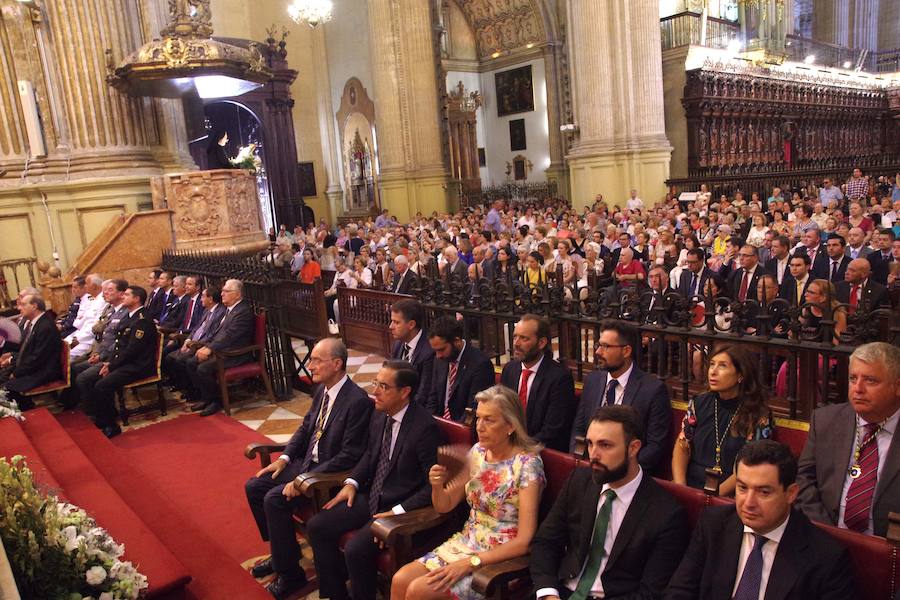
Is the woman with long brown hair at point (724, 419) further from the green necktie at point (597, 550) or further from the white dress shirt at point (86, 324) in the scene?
the white dress shirt at point (86, 324)

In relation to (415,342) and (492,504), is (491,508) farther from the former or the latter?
(415,342)

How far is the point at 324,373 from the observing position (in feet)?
12.4

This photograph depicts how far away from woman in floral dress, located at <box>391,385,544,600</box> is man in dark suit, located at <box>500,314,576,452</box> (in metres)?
0.67

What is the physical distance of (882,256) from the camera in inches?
265

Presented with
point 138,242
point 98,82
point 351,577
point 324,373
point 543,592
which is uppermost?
point 98,82

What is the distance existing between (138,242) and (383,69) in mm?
10259

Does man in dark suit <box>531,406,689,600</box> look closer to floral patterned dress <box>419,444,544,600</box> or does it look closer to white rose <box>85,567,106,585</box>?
floral patterned dress <box>419,444,544,600</box>

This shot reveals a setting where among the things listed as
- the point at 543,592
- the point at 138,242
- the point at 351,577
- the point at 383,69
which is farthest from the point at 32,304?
the point at 383,69

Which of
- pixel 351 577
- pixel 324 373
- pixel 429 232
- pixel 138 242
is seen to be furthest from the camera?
pixel 429 232

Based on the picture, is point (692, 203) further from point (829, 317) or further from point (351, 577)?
point (351, 577)

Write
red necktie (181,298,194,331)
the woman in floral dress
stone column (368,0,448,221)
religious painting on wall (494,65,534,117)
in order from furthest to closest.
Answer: religious painting on wall (494,65,534,117) < stone column (368,0,448,221) < red necktie (181,298,194,331) < the woman in floral dress

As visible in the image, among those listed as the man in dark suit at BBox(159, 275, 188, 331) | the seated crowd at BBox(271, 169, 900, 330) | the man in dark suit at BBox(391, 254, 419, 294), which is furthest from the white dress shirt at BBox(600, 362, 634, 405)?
the man in dark suit at BBox(159, 275, 188, 331)

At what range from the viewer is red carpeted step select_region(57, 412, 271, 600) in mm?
3449

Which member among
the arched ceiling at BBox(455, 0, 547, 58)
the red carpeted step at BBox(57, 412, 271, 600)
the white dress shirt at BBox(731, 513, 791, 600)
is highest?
the arched ceiling at BBox(455, 0, 547, 58)
